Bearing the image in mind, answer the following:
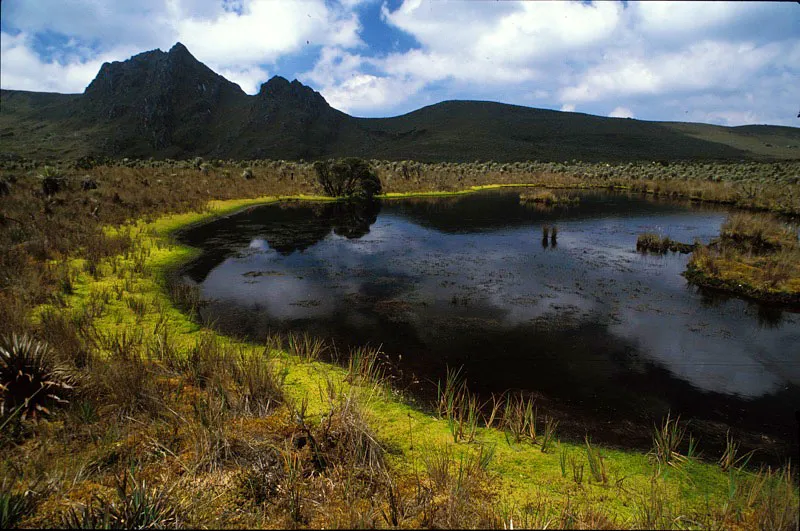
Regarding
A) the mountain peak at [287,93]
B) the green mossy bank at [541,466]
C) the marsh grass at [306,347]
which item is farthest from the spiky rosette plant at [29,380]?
the mountain peak at [287,93]

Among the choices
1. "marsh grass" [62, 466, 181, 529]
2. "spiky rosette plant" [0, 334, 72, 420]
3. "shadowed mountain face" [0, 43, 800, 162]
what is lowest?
"marsh grass" [62, 466, 181, 529]

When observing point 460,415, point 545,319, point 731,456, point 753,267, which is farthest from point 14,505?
point 753,267

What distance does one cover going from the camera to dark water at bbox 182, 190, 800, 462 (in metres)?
5.35

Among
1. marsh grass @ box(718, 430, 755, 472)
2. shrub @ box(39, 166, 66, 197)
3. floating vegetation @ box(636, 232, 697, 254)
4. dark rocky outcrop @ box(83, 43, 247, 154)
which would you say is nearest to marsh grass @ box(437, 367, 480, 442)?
marsh grass @ box(718, 430, 755, 472)

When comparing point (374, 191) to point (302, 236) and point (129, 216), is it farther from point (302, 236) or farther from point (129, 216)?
point (129, 216)

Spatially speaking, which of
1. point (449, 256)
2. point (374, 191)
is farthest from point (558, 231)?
point (374, 191)

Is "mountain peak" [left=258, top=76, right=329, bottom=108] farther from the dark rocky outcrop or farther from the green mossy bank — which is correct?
the green mossy bank

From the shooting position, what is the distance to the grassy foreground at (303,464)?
2930 mm

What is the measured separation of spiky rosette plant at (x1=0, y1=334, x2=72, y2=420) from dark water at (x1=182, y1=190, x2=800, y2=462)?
11.0ft

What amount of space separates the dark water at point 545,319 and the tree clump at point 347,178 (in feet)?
41.3

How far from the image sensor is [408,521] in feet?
9.64

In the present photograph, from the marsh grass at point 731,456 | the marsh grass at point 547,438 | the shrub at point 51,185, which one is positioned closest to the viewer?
the marsh grass at point 731,456

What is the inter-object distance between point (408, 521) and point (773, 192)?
34548mm

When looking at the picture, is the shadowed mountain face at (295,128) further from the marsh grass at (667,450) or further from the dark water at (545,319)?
the marsh grass at (667,450)
